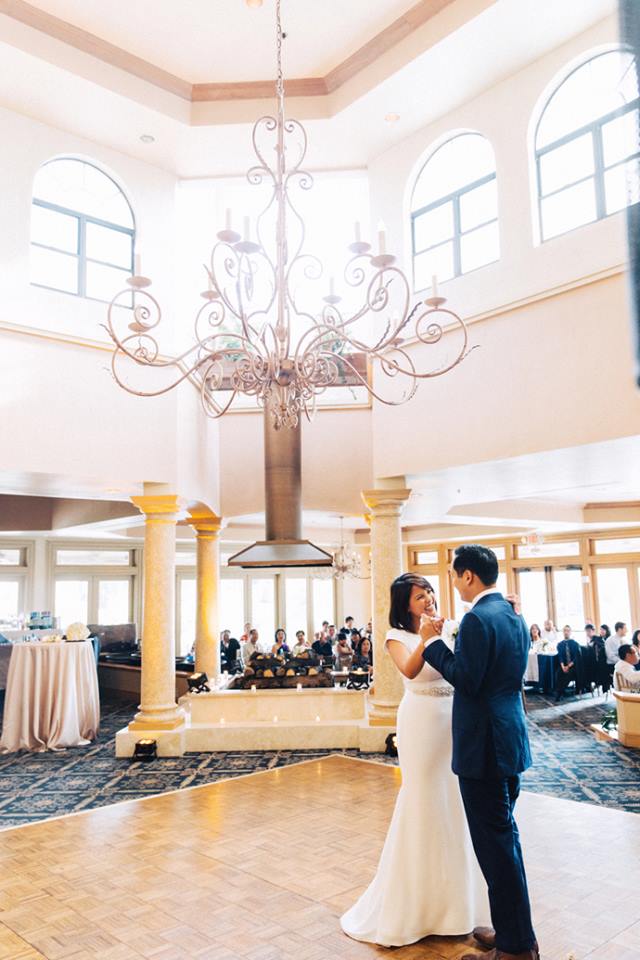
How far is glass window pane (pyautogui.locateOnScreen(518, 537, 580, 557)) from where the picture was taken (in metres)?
16.1

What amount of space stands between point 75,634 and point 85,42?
20.3 feet

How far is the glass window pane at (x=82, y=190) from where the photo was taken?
7098 millimetres

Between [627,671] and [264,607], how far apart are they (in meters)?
12.0

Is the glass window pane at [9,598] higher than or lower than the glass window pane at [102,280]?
lower

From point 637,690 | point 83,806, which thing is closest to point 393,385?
point 637,690

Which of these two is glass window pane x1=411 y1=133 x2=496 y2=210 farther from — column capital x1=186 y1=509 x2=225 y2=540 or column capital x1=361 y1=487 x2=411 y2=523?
column capital x1=186 y1=509 x2=225 y2=540

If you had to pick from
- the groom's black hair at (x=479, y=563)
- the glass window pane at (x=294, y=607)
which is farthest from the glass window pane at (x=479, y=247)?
the glass window pane at (x=294, y=607)

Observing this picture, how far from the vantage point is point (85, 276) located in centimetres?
732

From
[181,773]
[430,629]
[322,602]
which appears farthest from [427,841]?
[322,602]

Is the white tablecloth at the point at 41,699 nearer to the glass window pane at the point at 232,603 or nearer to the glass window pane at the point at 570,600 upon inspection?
the glass window pane at the point at 232,603

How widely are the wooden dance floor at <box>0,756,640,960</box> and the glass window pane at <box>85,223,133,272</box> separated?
5.27 meters

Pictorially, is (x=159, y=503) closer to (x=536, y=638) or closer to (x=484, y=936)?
(x=484, y=936)

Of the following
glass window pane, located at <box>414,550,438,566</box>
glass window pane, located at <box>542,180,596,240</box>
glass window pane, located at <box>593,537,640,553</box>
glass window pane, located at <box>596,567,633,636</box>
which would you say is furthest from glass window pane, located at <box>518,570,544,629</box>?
glass window pane, located at <box>542,180,596,240</box>

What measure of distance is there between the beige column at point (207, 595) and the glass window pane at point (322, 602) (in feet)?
30.9
